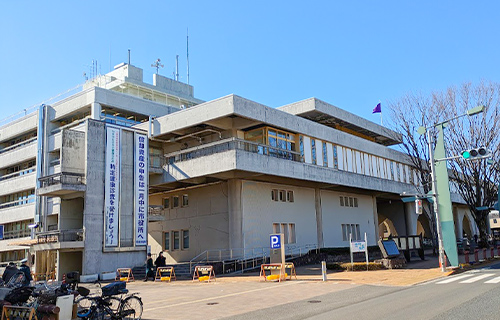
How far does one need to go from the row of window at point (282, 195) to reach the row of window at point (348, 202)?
7762mm

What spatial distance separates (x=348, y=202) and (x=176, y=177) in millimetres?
18181

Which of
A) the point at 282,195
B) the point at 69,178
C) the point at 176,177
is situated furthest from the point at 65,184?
the point at 282,195

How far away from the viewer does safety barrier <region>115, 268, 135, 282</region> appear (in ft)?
86.9

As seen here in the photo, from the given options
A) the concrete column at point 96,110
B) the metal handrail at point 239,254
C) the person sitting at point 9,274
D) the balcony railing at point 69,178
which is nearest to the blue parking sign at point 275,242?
the metal handrail at point 239,254

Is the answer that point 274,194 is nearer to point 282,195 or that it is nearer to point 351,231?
point 282,195

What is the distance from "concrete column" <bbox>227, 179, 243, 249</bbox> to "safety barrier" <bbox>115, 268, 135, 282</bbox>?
7.42m

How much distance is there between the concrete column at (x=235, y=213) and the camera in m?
31.1

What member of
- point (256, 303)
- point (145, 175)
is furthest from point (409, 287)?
point (145, 175)

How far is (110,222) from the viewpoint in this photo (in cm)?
2850

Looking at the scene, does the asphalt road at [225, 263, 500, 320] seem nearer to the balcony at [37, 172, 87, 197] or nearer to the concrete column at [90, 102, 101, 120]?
the balcony at [37, 172, 87, 197]

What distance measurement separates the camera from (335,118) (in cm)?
4116

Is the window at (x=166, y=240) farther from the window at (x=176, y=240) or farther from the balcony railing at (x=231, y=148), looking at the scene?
the balcony railing at (x=231, y=148)

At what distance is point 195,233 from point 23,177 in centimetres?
1891

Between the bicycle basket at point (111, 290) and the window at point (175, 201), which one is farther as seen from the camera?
the window at point (175, 201)
